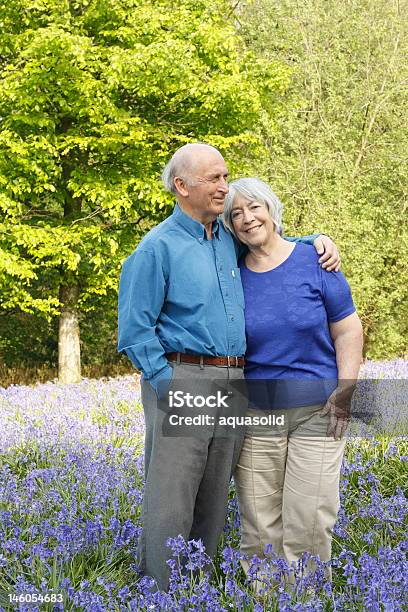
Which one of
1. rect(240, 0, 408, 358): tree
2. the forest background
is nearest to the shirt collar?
the forest background

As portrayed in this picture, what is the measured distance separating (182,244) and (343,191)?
12.5m

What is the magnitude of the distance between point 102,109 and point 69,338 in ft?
14.4

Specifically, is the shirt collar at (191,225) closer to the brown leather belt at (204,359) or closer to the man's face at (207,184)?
the man's face at (207,184)

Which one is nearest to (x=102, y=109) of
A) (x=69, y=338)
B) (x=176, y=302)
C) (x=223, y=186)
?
(x=69, y=338)

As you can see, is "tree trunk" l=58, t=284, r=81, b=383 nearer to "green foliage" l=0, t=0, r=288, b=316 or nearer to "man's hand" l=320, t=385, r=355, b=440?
"green foliage" l=0, t=0, r=288, b=316

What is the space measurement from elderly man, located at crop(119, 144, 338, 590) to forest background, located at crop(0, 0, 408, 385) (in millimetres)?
7040

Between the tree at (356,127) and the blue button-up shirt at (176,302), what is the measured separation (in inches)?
483

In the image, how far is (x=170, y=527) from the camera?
332 cm

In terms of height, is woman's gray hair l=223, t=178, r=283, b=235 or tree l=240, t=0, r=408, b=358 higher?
tree l=240, t=0, r=408, b=358

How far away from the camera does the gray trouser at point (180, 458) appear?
10.8 feet

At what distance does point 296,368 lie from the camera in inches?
131

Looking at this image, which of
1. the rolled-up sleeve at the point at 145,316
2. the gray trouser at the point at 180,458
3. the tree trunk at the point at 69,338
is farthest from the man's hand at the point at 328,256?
the tree trunk at the point at 69,338

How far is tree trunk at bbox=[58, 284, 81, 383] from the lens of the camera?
43.5 feet

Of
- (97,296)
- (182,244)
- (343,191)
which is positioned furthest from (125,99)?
(182,244)
